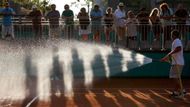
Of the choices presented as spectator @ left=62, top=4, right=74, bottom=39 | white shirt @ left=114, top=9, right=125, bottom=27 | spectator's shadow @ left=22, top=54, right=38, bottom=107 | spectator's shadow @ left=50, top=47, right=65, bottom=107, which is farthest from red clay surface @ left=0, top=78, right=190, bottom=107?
white shirt @ left=114, top=9, right=125, bottom=27

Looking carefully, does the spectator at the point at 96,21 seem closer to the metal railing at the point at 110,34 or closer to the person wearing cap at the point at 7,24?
the metal railing at the point at 110,34

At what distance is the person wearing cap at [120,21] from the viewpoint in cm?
2184

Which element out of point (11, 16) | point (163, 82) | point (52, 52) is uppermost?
point (11, 16)

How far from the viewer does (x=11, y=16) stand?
72.4 ft

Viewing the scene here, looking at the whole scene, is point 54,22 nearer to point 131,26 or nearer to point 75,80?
point 75,80

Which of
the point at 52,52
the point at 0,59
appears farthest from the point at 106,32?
the point at 0,59

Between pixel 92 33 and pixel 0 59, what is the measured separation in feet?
13.3

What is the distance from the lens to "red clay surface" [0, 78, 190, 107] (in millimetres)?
15750

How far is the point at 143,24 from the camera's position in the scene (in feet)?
73.6

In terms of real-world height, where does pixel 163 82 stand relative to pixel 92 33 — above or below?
below

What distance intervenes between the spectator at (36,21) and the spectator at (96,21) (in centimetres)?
207

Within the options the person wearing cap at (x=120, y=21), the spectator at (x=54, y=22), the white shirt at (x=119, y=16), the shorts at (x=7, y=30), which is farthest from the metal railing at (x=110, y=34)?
the white shirt at (x=119, y=16)

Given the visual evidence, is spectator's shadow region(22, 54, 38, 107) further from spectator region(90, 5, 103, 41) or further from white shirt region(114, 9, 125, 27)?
white shirt region(114, 9, 125, 27)

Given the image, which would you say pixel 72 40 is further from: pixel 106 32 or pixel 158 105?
pixel 158 105
